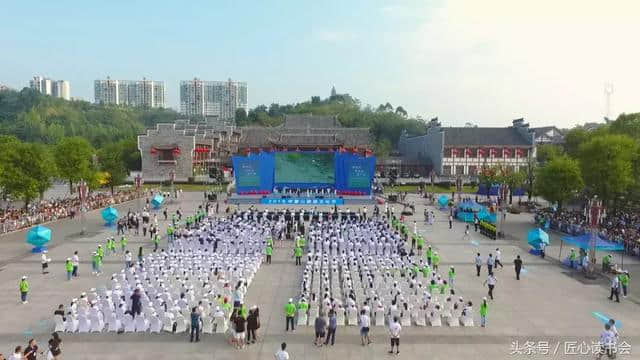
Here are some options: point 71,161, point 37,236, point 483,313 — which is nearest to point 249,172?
point 71,161

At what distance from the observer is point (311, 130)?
8225 centimetres

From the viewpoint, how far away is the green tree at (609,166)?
35406mm

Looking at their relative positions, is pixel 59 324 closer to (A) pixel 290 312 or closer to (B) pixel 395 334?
(A) pixel 290 312

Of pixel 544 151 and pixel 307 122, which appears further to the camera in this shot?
pixel 307 122

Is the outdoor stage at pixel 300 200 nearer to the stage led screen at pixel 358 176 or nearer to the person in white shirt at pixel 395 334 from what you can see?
the stage led screen at pixel 358 176

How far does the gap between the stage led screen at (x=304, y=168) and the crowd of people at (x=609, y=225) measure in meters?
25.6

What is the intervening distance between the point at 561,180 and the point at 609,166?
11.0 feet

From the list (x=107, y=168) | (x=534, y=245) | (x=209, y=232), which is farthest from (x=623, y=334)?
(x=107, y=168)

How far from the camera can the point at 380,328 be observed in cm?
1522

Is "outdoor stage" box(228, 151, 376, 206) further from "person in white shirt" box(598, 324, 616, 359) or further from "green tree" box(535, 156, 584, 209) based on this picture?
"person in white shirt" box(598, 324, 616, 359)

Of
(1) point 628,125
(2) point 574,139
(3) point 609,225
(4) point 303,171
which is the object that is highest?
(1) point 628,125

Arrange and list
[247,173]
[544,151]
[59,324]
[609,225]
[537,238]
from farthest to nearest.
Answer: [544,151]
[247,173]
[609,225]
[537,238]
[59,324]

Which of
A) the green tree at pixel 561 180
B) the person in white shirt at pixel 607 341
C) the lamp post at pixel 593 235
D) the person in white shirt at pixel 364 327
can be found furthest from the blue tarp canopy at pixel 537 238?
the person in white shirt at pixel 364 327

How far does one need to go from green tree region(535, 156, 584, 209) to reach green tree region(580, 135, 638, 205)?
705 mm
